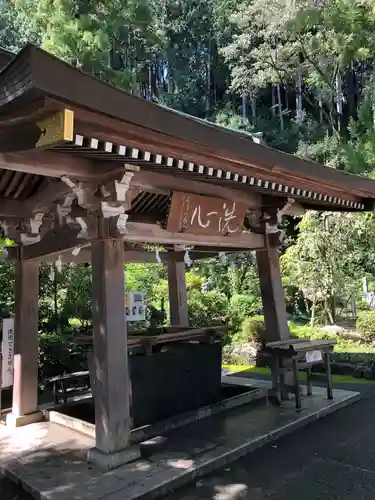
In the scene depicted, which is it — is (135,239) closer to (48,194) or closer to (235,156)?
(48,194)

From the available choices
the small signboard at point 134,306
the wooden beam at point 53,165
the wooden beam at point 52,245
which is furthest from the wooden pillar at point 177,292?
the wooden beam at point 53,165

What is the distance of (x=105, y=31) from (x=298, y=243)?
13.8 meters

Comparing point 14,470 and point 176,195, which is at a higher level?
point 176,195

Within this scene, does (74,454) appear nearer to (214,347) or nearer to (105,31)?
(214,347)

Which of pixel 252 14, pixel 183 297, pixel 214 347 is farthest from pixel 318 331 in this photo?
pixel 252 14

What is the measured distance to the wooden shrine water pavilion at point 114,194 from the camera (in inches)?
116

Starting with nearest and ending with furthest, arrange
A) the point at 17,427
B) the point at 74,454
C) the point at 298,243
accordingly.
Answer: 1. the point at 74,454
2. the point at 17,427
3. the point at 298,243

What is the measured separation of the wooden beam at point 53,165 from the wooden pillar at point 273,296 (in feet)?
10.7

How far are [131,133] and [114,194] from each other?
39.2 inches

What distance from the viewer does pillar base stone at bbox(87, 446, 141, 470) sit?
4.07 meters

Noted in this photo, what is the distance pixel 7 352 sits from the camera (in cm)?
567

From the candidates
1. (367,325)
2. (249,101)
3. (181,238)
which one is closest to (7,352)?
(181,238)

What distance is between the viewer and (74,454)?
14.9ft

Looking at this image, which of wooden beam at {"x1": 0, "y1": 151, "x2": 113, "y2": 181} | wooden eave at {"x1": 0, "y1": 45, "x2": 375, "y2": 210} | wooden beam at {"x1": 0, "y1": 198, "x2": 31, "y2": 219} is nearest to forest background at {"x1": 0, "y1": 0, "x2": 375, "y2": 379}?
wooden beam at {"x1": 0, "y1": 198, "x2": 31, "y2": 219}
